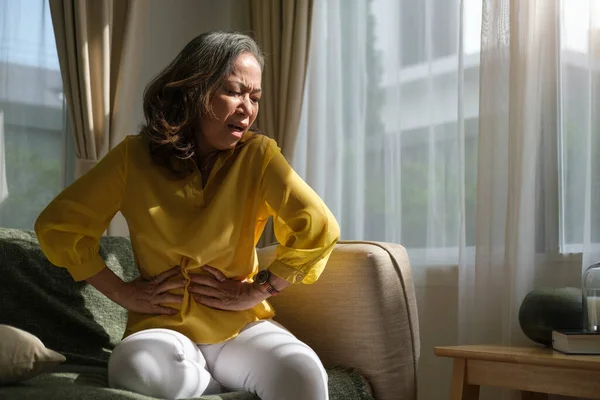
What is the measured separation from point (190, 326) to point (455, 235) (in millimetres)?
1318

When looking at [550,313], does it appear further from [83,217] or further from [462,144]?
[83,217]

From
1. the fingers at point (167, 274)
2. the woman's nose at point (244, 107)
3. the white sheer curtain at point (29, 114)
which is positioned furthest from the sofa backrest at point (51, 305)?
the white sheer curtain at point (29, 114)

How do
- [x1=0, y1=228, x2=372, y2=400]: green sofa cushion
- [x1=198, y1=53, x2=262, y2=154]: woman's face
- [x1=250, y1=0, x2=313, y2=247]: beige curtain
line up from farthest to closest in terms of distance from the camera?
[x1=250, y1=0, x2=313, y2=247]: beige curtain, [x1=0, y1=228, x2=372, y2=400]: green sofa cushion, [x1=198, y1=53, x2=262, y2=154]: woman's face

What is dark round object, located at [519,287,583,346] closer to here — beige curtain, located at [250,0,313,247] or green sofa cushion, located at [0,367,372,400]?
green sofa cushion, located at [0,367,372,400]

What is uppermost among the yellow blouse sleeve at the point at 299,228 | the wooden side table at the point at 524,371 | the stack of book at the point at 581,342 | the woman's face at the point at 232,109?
the woman's face at the point at 232,109

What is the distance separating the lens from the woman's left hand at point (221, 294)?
1748 mm

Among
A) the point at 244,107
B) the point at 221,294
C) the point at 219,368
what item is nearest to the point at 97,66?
the point at 244,107

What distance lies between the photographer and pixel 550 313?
80.7 inches

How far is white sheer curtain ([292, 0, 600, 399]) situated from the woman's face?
0.98 m

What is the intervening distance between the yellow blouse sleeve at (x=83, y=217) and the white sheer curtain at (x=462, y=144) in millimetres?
1248

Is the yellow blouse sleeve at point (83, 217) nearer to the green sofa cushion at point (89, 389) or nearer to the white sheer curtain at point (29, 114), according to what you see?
the green sofa cushion at point (89, 389)

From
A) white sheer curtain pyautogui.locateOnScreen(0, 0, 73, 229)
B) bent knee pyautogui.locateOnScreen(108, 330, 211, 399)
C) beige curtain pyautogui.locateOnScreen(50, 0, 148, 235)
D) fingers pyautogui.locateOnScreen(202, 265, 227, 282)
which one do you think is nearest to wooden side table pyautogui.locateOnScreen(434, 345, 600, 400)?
fingers pyautogui.locateOnScreen(202, 265, 227, 282)

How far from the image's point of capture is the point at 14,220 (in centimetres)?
291

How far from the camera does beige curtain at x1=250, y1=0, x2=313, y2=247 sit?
10.5 feet
